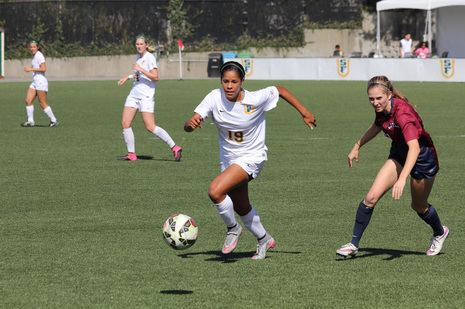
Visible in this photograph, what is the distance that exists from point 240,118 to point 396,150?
1.46m

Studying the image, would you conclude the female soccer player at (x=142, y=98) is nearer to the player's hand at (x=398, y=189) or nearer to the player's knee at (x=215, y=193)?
the player's knee at (x=215, y=193)

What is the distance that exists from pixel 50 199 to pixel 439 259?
616cm

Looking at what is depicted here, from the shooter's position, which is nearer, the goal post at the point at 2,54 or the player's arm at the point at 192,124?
the player's arm at the point at 192,124

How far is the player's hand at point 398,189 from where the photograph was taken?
9.38 metres

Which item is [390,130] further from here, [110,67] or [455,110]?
[110,67]

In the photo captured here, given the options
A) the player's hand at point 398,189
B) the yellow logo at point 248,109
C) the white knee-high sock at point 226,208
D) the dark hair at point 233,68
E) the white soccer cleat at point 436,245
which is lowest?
the white soccer cleat at point 436,245

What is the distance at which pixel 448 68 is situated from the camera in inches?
1860

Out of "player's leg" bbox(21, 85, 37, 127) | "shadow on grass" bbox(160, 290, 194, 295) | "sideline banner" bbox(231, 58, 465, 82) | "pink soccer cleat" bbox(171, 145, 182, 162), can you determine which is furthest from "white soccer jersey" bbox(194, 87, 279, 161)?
"sideline banner" bbox(231, 58, 465, 82)

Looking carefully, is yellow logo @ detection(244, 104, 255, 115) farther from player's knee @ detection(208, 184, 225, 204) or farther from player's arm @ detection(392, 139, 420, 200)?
player's arm @ detection(392, 139, 420, 200)

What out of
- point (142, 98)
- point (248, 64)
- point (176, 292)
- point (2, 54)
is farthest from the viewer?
point (2, 54)

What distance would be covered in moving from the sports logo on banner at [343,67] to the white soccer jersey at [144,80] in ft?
105

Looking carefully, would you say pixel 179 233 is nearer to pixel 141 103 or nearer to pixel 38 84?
pixel 141 103

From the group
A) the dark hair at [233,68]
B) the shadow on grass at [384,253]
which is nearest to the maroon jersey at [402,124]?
the shadow on grass at [384,253]

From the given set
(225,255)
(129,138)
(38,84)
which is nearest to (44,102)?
(38,84)
